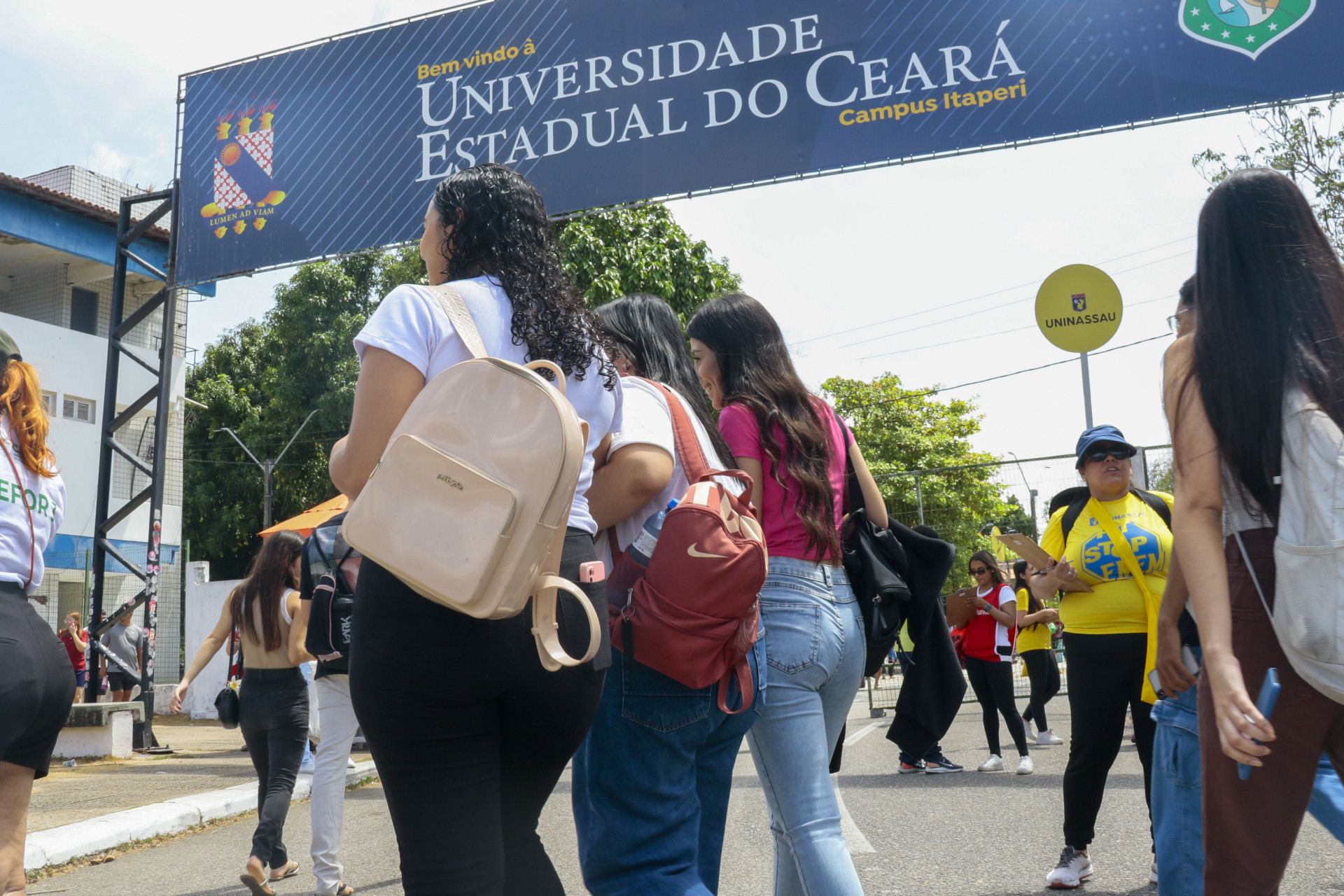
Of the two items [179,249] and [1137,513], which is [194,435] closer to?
[179,249]

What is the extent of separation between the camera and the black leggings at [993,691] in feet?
29.5

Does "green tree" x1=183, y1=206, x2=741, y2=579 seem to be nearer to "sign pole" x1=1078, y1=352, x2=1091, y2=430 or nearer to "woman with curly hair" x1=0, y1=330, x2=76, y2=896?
"sign pole" x1=1078, y1=352, x2=1091, y2=430

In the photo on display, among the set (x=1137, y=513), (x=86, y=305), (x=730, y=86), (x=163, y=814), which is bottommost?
(x=163, y=814)

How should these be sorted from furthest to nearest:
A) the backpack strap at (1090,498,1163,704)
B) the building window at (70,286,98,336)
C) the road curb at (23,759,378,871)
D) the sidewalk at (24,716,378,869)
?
the building window at (70,286,98,336), the sidewalk at (24,716,378,869), the road curb at (23,759,378,871), the backpack strap at (1090,498,1163,704)

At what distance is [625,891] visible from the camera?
7.64 ft

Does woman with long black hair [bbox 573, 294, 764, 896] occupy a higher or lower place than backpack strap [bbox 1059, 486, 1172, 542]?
lower

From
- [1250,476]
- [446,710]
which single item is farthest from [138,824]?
[1250,476]

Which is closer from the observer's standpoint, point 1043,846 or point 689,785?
point 689,785

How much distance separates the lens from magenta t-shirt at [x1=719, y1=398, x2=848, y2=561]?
2.91 metres

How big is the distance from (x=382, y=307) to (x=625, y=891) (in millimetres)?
1286

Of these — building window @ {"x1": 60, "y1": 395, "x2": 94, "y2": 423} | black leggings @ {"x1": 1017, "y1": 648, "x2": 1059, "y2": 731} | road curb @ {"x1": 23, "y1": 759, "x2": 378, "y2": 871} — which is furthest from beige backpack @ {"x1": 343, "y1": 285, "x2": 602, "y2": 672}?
building window @ {"x1": 60, "y1": 395, "x2": 94, "y2": 423}

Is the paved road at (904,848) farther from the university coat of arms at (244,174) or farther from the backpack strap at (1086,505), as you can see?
the university coat of arms at (244,174)

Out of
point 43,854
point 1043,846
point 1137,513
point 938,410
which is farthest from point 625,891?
point 938,410

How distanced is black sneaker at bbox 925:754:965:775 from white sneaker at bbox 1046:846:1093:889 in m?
4.22
